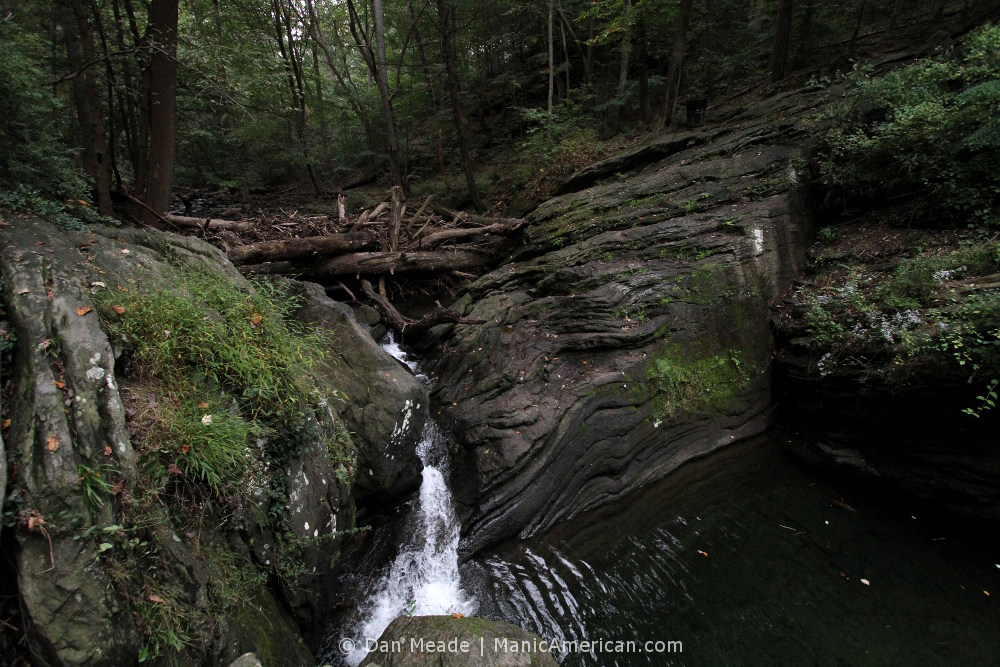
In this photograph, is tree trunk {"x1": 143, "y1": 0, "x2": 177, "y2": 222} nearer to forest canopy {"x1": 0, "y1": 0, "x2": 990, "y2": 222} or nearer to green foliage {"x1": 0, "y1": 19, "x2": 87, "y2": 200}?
forest canopy {"x1": 0, "y1": 0, "x2": 990, "y2": 222}

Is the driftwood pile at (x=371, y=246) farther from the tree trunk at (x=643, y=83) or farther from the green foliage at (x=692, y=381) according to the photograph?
the tree trunk at (x=643, y=83)

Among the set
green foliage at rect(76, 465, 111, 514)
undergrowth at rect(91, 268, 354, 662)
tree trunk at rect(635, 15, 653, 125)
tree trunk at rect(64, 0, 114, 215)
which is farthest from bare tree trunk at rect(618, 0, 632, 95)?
green foliage at rect(76, 465, 111, 514)

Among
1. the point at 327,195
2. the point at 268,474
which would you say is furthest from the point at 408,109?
the point at 268,474

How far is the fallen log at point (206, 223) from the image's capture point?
819 centimetres

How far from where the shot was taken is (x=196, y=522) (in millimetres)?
3027

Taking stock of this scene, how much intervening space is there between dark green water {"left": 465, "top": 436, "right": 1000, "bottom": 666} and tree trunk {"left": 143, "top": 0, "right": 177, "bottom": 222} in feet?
24.9

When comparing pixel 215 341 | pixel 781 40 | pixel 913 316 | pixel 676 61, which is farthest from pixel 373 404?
pixel 781 40

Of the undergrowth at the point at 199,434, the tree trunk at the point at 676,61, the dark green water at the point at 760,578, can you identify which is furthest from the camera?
the tree trunk at the point at 676,61

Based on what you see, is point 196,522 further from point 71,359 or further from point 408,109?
point 408,109

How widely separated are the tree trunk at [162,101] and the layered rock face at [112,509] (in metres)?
3.69

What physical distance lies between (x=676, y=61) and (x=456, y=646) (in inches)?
492

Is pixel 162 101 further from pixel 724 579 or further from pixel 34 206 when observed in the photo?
pixel 724 579

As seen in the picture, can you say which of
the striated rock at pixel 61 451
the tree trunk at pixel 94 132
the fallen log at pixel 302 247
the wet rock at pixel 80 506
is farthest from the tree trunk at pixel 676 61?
the striated rock at pixel 61 451

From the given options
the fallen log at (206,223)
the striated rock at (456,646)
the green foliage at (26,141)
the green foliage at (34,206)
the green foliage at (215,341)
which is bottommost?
the striated rock at (456,646)
